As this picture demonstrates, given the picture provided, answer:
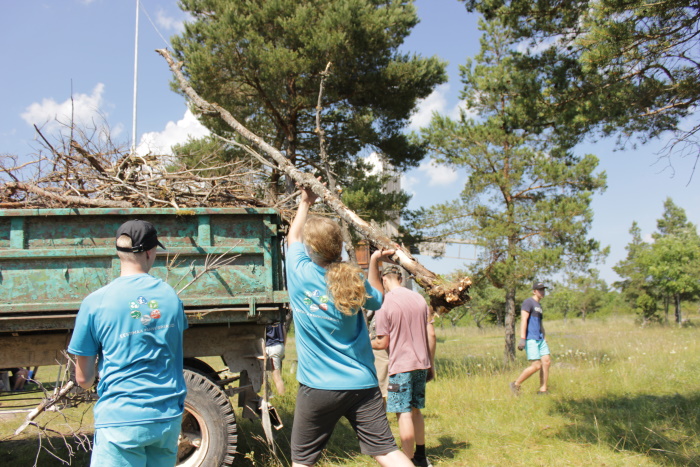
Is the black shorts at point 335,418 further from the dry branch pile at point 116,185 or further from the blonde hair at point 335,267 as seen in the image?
the dry branch pile at point 116,185

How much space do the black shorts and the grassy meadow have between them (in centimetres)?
167

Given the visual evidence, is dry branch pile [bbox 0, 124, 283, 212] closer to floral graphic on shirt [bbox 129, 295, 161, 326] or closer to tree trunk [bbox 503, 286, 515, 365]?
floral graphic on shirt [bbox 129, 295, 161, 326]

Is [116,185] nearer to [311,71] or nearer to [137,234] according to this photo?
[137,234]

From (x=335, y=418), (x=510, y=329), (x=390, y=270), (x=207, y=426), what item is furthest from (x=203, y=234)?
(x=510, y=329)

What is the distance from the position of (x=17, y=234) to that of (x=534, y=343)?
6108 millimetres

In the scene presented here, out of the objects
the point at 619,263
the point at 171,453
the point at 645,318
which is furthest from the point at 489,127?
the point at 619,263

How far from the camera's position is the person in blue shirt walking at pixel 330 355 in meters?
2.62

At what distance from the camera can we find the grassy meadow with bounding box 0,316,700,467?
4426mm

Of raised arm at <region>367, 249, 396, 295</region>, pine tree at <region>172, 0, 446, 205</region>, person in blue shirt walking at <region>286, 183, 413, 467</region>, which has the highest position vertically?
pine tree at <region>172, 0, 446, 205</region>

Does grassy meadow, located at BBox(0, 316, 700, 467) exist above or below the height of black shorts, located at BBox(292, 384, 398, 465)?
below

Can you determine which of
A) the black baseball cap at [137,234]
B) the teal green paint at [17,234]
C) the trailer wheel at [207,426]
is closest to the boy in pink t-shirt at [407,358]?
the trailer wheel at [207,426]

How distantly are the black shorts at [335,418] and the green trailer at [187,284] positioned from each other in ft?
4.61

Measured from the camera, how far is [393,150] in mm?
10992

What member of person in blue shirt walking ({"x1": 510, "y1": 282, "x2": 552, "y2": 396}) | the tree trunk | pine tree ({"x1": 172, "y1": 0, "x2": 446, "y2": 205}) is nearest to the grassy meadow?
person in blue shirt walking ({"x1": 510, "y1": 282, "x2": 552, "y2": 396})
